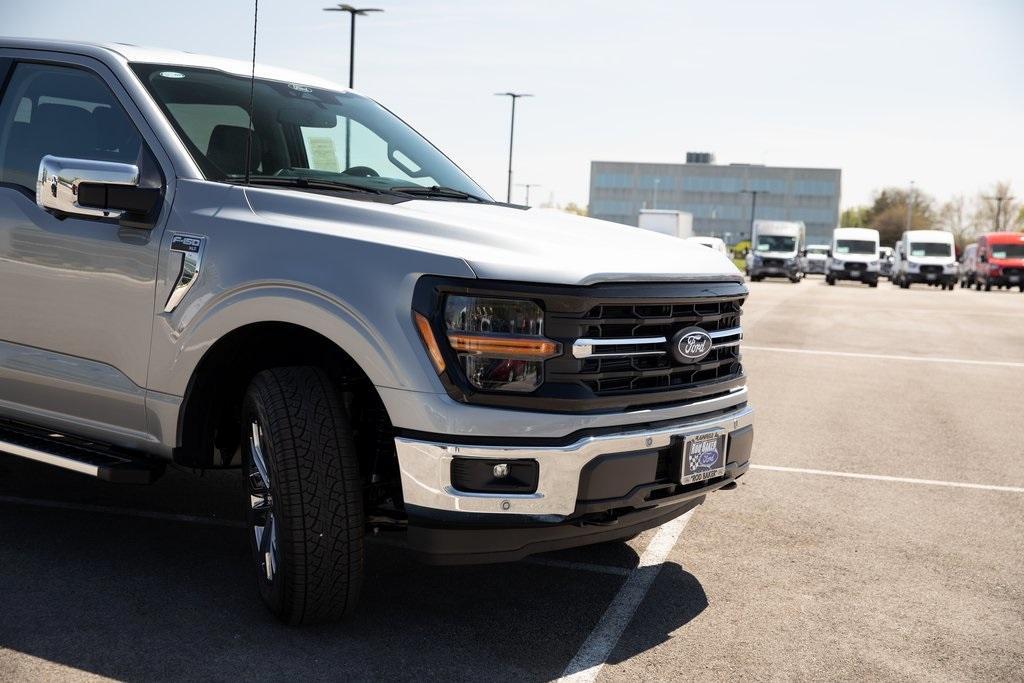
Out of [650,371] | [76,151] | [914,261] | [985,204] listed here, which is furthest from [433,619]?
[985,204]

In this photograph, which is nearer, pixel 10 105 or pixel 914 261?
pixel 10 105

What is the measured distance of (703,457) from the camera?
3.95 metres

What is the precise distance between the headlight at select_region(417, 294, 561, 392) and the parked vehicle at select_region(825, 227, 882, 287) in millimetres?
45532

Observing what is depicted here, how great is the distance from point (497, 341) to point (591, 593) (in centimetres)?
139

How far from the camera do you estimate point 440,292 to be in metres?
3.47

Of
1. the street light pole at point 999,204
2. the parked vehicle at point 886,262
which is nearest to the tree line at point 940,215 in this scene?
the street light pole at point 999,204

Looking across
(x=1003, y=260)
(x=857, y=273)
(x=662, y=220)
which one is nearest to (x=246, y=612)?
(x=857, y=273)

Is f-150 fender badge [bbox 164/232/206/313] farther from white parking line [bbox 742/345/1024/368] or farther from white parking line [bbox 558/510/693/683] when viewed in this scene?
white parking line [bbox 742/345/1024/368]

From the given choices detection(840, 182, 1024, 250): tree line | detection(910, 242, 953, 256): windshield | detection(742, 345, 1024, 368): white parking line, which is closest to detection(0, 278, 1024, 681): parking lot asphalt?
detection(742, 345, 1024, 368): white parking line

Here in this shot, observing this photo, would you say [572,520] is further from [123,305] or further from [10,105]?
[10,105]

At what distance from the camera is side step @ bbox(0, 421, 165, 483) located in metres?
4.06

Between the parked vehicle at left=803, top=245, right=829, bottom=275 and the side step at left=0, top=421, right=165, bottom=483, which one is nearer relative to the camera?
the side step at left=0, top=421, right=165, bottom=483

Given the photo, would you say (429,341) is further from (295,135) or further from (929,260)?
(929,260)

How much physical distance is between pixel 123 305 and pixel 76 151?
35.8 inches
